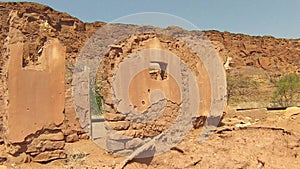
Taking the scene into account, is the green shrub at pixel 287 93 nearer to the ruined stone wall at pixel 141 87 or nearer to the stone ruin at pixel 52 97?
the ruined stone wall at pixel 141 87

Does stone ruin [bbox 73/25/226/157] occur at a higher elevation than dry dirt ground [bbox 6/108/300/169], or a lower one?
higher

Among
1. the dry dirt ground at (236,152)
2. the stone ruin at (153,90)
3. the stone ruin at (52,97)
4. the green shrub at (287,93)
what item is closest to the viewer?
the dry dirt ground at (236,152)

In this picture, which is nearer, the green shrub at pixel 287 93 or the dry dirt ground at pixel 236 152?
the dry dirt ground at pixel 236 152

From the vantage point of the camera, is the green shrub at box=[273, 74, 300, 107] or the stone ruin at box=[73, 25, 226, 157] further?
the green shrub at box=[273, 74, 300, 107]

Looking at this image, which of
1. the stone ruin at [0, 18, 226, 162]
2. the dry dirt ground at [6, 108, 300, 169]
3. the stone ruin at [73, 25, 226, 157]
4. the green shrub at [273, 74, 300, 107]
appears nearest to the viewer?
the dry dirt ground at [6, 108, 300, 169]

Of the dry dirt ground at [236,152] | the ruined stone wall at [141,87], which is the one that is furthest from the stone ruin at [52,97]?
the dry dirt ground at [236,152]

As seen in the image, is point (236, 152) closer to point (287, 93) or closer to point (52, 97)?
point (52, 97)

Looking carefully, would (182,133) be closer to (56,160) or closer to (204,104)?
(204,104)

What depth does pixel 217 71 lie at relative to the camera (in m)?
8.09

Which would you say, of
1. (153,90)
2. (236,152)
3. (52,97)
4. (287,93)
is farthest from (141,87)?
(287,93)

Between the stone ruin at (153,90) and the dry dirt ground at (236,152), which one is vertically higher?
the stone ruin at (153,90)

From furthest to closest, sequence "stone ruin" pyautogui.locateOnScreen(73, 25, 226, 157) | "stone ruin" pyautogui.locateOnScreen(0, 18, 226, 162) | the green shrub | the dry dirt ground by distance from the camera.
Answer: the green shrub → "stone ruin" pyautogui.locateOnScreen(73, 25, 226, 157) → "stone ruin" pyautogui.locateOnScreen(0, 18, 226, 162) → the dry dirt ground

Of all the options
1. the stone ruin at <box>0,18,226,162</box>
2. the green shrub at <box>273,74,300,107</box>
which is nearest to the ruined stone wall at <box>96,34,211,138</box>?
the stone ruin at <box>0,18,226,162</box>

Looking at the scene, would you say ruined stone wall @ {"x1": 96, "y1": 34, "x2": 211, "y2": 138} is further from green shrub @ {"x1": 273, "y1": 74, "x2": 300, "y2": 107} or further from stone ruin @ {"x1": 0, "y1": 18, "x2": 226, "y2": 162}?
green shrub @ {"x1": 273, "y1": 74, "x2": 300, "y2": 107}
